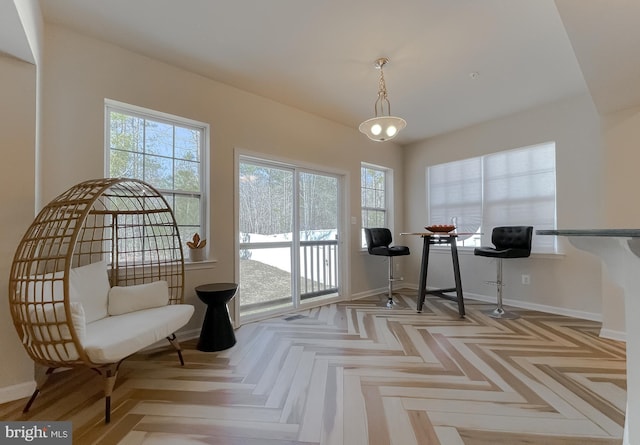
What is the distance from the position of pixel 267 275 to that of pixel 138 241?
4.80 feet

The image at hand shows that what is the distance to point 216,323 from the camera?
8.68 feet

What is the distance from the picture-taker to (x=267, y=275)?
3.64 m

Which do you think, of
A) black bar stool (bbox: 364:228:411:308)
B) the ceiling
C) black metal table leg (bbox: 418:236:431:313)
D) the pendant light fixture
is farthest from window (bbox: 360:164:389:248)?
the pendant light fixture

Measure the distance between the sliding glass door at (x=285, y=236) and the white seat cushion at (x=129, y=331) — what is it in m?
1.18

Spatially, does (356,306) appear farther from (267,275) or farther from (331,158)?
(331,158)

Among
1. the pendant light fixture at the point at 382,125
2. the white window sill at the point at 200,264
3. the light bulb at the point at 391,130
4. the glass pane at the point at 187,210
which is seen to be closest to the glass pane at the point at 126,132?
the glass pane at the point at 187,210

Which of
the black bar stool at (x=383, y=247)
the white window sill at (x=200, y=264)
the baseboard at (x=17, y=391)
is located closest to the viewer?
the baseboard at (x=17, y=391)

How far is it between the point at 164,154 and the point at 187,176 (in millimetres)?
290

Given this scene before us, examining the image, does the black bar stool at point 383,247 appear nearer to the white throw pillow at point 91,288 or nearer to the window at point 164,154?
the window at point 164,154

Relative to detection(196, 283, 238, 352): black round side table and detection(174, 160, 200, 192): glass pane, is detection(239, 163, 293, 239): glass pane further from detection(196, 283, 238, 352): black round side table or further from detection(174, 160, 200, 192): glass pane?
detection(196, 283, 238, 352): black round side table

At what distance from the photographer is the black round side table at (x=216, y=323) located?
2.61 meters

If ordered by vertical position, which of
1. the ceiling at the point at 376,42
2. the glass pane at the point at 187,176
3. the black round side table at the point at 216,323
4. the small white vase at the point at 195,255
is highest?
the ceiling at the point at 376,42

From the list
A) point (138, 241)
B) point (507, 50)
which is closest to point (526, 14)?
point (507, 50)

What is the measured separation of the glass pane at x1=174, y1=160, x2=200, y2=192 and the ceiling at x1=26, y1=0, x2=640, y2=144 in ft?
3.12
